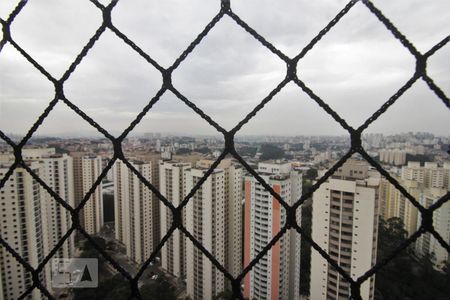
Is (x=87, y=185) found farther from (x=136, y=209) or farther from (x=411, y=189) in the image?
(x=411, y=189)

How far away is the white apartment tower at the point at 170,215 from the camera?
5.99 metres

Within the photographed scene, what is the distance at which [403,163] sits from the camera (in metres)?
13.5

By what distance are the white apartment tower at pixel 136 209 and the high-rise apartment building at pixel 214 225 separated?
1946mm

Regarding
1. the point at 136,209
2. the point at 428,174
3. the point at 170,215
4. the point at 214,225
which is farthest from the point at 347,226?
the point at 428,174

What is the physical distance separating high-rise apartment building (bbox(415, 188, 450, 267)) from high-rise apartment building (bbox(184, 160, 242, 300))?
3.90 meters

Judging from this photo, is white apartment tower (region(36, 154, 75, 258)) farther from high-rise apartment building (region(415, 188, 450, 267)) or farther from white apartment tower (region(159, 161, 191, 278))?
high-rise apartment building (region(415, 188, 450, 267))

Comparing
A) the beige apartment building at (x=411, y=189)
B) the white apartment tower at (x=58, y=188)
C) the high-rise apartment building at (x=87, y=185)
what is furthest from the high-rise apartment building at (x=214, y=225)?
the high-rise apartment building at (x=87, y=185)

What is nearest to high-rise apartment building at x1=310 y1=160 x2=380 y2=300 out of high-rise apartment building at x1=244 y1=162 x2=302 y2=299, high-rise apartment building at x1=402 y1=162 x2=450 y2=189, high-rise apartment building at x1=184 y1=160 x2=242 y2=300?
high-rise apartment building at x1=244 y1=162 x2=302 y2=299

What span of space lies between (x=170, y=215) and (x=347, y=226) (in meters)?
3.65

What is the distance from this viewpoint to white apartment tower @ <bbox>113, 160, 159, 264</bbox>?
6832mm

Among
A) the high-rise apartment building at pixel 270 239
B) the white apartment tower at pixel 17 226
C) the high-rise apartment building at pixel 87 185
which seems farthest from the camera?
the high-rise apartment building at pixel 87 185

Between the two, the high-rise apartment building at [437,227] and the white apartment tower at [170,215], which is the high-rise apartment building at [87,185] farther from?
the high-rise apartment building at [437,227]

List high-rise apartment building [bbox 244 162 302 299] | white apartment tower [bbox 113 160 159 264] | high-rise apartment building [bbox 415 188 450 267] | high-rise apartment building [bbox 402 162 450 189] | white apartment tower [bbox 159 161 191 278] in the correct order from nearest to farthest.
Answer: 1. high-rise apartment building [bbox 244 162 302 299]
2. high-rise apartment building [bbox 415 188 450 267]
3. white apartment tower [bbox 159 161 191 278]
4. white apartment tower [bbox 113 160 159 264]
5. high-rise apartment building [bbox 402 162 450 189]

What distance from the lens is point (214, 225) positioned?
4.87 meters
